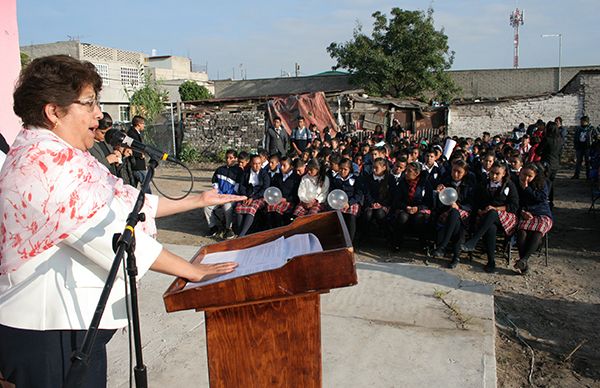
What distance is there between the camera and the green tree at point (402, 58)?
24562 mm

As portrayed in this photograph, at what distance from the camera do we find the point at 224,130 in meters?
17.6

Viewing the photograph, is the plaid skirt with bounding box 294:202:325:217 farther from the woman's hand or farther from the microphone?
the microphone

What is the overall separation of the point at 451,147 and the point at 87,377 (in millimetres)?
8854

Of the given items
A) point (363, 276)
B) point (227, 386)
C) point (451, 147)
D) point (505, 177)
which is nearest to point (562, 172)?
point (451, 147)

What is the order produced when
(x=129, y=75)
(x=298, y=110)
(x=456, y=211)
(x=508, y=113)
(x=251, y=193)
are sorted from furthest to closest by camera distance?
(x=129, y=75) < (x=508, y=113) < (x=298, y=110) < (x=251, y=193) < (x=456, y=211)

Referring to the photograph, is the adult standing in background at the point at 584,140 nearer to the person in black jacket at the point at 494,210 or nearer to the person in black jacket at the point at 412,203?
the person in black jacket at the point at 494,210

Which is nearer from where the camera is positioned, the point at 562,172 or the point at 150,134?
the point at 562,172

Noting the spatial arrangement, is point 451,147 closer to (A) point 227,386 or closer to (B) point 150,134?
(A) point 227,386

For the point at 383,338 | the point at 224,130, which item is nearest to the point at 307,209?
the point at 383,338

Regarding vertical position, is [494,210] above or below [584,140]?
below

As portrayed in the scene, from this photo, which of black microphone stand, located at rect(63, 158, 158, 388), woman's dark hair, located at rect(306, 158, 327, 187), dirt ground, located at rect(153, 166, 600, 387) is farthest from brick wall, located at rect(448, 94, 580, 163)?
black microphone stand, located at rect(63, 158, 158, 388)

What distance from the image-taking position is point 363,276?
4848mm

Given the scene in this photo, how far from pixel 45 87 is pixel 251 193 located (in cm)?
590

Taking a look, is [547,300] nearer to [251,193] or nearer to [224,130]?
[251,193]
